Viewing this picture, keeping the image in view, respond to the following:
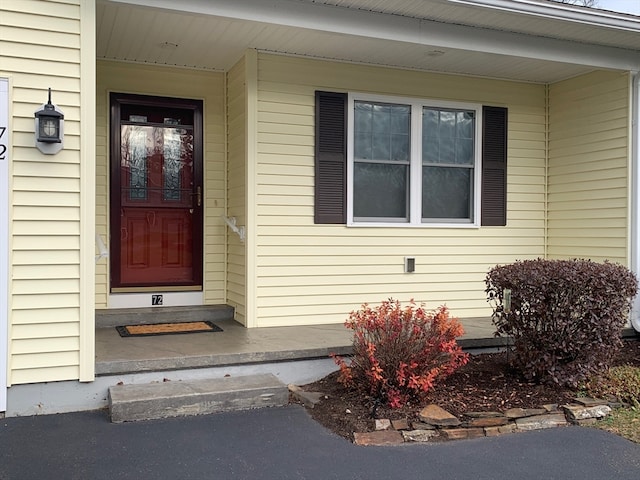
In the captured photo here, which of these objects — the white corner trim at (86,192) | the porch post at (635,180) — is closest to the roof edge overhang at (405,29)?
the porch post at (635,180)

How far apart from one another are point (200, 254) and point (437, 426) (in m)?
3.31

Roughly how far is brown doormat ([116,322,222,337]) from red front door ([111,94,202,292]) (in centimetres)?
56

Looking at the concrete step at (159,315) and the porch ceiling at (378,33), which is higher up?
the porch ceiling at (378,33)

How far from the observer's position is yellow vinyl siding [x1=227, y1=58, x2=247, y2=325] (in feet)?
18.8

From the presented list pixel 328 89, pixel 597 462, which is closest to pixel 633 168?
pixel 328 89

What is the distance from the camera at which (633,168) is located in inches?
237

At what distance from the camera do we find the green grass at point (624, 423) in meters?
3.78

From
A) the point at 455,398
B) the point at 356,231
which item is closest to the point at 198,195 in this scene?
the point at 356,231

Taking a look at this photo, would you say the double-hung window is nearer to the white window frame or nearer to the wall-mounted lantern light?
the white window frame

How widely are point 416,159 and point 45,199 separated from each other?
3.68m

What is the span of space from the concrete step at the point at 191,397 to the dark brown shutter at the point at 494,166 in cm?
344

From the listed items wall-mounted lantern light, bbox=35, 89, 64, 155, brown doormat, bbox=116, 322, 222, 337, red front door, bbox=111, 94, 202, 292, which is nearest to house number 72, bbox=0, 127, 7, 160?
wall-mounted lantern light, bbox=35, 89, 64, 155

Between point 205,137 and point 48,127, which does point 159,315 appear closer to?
point 205,137

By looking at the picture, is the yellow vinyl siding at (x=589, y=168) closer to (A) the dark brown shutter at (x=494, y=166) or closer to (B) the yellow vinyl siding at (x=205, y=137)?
(A) the dark brown shutter at (x=494, y=166)
